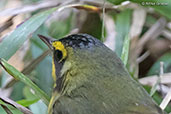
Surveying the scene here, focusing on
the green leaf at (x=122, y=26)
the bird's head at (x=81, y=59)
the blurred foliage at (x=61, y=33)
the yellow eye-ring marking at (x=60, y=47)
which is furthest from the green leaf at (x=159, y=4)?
the yellow eye-ring marking at (x=60, y=47)

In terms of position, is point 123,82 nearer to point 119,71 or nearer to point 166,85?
point 119,71

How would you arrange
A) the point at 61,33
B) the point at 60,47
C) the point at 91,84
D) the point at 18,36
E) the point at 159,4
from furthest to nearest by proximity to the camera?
the point at 61,33 < the point at 159,4 < the point at 18,36 < the point at 60,47 < the point at 91,84

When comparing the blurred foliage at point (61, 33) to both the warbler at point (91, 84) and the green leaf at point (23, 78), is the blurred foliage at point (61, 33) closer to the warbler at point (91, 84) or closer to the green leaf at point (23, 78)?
the green leaf at point (23, 78)

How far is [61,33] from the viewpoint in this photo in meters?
3.53

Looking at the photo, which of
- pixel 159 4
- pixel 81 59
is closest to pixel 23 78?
pixel 81 59

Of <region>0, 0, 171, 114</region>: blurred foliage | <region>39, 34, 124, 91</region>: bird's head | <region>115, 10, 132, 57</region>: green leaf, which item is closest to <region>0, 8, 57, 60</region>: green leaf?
<region>0, 0, 171, 114</region>: blurred foliage

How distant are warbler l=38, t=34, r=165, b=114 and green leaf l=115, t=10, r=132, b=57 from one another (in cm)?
88

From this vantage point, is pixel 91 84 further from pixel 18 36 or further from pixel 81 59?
pixel 18 36

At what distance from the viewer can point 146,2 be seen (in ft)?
9.53

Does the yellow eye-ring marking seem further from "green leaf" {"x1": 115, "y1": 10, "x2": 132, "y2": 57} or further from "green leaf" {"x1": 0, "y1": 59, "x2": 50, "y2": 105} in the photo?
"green leaf" {"x1": 115, "y1": 10, "x2": 132, "y2": 57}

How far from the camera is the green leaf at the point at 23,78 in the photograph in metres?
2.32

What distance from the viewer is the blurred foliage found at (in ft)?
8.80

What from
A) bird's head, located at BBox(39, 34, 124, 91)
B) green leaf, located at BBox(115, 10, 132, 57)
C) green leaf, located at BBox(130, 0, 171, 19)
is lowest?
green leaf, located at BBox(115, 10, 132, 57)

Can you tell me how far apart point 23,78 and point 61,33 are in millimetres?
1216
